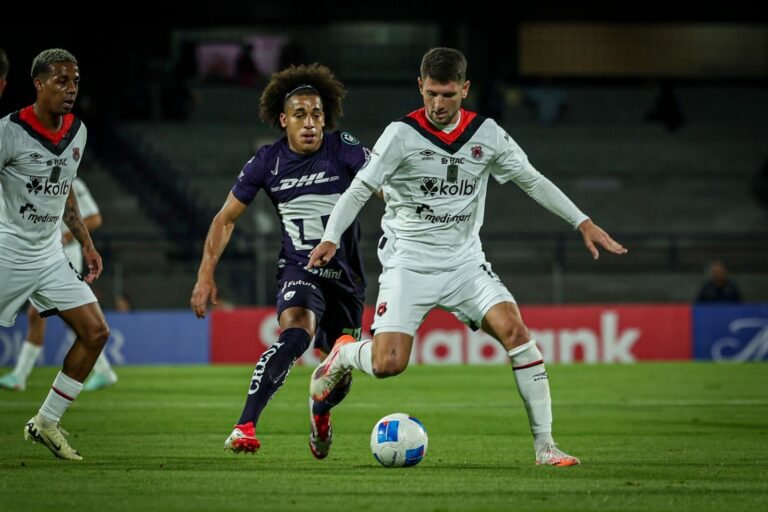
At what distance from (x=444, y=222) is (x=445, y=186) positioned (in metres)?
0.21

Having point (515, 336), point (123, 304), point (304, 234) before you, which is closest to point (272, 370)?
point (304, 234)

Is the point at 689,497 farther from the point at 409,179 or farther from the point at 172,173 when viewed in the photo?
the point at 172,173

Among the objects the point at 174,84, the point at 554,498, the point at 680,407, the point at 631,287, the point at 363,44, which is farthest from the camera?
the point at 363,44

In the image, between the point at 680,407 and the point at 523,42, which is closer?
the point at 680,407

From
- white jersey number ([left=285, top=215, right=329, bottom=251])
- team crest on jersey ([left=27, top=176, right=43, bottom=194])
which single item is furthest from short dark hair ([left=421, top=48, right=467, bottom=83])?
team crest on jersey ([left=27, top=176, right=43, bottom=194])

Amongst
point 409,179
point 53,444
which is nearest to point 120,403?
point 53,444

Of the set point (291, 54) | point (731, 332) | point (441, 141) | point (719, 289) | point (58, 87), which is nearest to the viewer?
point (441, 141)

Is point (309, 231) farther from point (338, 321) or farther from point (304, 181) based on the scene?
point (338, 321)

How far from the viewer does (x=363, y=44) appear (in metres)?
32.8

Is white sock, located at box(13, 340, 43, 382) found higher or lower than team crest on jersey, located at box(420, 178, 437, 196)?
lower

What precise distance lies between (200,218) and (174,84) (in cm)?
530

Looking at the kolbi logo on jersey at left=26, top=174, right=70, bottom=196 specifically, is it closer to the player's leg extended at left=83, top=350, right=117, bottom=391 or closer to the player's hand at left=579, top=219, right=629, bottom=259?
the player's hand at left=579, top=219, right=629, bottom=259

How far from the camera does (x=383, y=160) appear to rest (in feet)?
25.2

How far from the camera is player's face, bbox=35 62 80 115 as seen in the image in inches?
323
